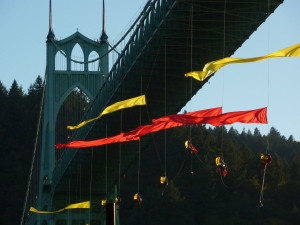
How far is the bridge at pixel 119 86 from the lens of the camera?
2984cm

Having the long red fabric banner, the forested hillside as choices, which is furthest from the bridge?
the forested hillside

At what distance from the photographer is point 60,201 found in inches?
2040

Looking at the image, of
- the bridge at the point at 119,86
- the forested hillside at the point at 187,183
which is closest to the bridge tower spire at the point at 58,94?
the bridge at the point at 119,86

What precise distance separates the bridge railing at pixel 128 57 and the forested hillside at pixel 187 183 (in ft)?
82.1

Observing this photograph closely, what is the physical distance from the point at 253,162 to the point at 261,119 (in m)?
59.2

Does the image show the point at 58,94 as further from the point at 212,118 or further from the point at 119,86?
the point at 212,118

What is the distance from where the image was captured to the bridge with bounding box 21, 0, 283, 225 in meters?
29.8

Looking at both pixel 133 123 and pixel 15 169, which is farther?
pixel 15 169

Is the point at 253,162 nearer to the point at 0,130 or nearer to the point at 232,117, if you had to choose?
the point at 0,130

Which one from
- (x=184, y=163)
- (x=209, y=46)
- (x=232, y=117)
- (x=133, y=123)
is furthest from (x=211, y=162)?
(x=232, y=117)

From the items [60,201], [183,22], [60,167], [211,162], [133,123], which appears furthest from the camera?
[211,162]

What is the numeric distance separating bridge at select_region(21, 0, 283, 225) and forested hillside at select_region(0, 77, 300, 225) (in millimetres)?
15634

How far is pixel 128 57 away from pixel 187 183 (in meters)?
40.3

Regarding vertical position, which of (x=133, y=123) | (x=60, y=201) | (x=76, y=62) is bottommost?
(x=60, y=201)
